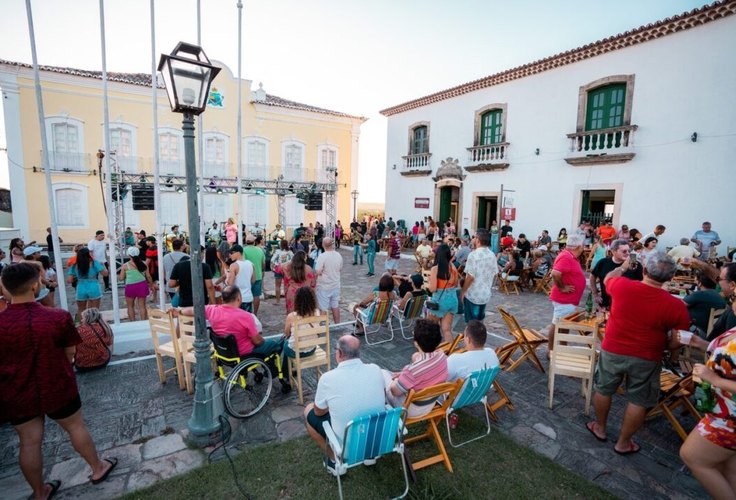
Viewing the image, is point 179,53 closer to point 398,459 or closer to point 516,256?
point 398,459

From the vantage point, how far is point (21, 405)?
8.19 ft

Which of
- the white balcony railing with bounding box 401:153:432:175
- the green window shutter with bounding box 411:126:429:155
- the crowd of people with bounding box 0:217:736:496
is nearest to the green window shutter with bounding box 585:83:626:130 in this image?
the crowd of people with bounding box 0:217:736:496

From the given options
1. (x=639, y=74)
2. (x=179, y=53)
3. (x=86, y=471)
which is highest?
(x=639, y=74)

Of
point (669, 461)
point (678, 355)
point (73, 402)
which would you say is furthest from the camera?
point (678, 355)

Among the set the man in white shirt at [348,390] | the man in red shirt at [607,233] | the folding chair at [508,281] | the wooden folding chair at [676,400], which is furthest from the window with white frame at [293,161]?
the wooden folding chair at [676,400]

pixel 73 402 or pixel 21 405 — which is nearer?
pixel 21 405

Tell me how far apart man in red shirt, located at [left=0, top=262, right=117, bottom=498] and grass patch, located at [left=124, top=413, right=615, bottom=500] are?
79 centimetres

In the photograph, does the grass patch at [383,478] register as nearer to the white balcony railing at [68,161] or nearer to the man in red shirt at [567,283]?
the man in red shirt at [567,283]

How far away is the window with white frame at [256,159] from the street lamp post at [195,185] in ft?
60.6

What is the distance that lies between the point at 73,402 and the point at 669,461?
15.9 feet

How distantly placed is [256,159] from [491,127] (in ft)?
42.3

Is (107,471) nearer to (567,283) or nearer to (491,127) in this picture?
(567,283)

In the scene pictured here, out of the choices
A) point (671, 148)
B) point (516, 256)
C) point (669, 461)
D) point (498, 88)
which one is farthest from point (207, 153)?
point (669, 461)

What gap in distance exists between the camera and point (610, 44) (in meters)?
11.4
